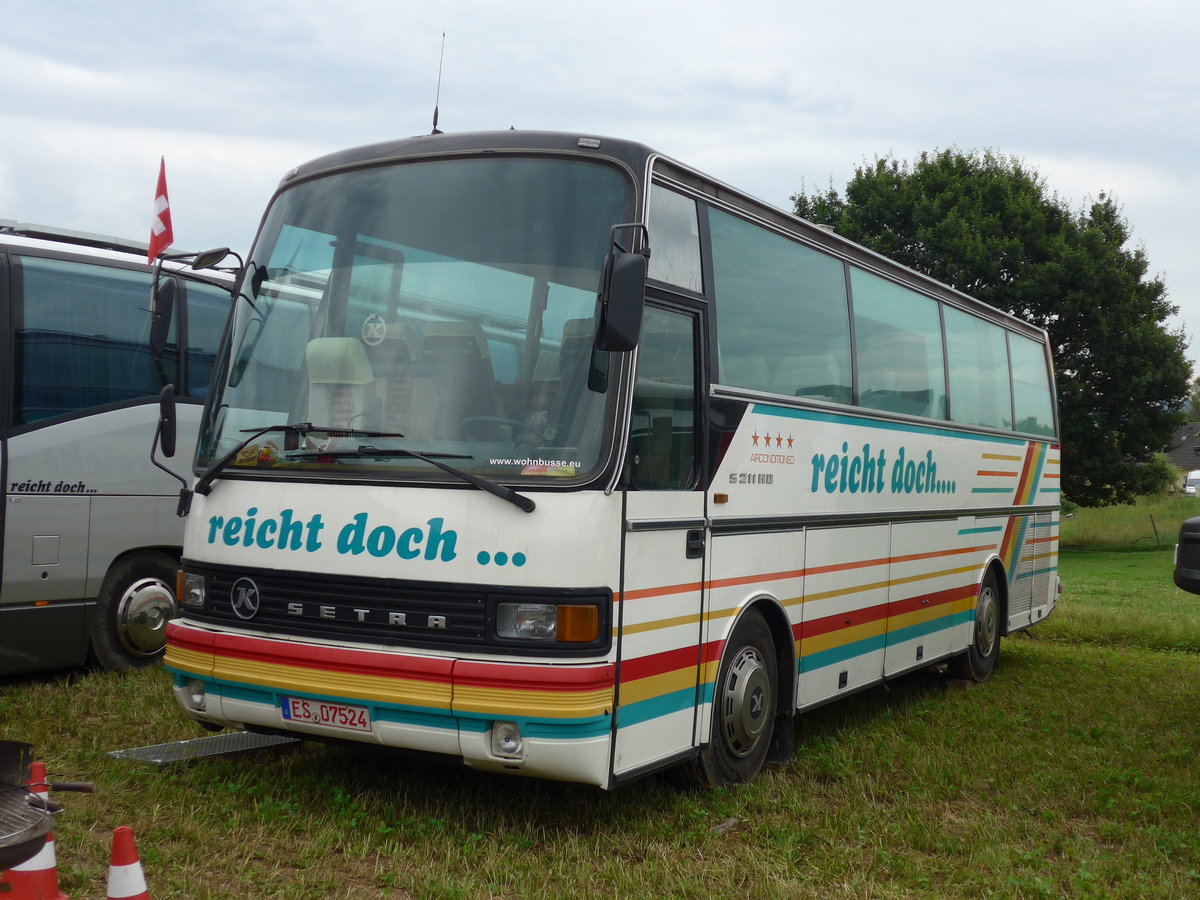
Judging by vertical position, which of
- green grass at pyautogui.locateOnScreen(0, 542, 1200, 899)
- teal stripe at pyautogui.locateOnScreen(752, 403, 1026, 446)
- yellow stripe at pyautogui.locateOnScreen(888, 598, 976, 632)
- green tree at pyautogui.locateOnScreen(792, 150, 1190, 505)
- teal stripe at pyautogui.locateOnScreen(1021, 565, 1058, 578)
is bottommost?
green grass at pyautogui.locateOnScreen(0, 542, 1200, 899)

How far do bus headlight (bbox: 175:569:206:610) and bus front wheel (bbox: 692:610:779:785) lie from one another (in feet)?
8.45

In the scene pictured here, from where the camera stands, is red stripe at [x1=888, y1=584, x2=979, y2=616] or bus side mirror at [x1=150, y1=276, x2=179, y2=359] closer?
bus side mirror at [x1=150, y1=276, x2=179, y2=359]

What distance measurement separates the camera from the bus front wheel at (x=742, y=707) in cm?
641

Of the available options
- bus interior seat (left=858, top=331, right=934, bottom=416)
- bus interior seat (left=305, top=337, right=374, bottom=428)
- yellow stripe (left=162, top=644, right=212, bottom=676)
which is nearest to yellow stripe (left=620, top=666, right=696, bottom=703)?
bus interior seat (left=305, top=337, right=374, bottom=428)

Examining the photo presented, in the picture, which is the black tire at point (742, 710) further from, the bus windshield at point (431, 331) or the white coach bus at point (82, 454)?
the white coach bus at point (82, 454)

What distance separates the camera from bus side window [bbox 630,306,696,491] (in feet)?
18.7

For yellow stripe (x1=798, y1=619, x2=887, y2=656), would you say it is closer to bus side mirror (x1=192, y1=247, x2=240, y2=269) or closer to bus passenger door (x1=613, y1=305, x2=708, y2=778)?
bus passenger door (x1=613, y1=305, x2=708, y2=778)

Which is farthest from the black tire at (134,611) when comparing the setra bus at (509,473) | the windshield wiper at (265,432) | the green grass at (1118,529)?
the green grass at (1118,529)

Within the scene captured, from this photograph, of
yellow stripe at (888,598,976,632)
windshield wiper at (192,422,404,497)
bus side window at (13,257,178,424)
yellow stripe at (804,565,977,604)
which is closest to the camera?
windshield wiper at (192,422,404,497)

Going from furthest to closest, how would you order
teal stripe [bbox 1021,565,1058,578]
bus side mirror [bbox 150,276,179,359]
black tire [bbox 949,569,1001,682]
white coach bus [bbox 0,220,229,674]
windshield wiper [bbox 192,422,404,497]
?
1. teal stripe [bbox 1021,565,1058,578]
2. black tire [bbox 949,569,1001,682]
3. white coach bus [bbox 0,220,229,674]
4. bus side mirror [bbox 150,276,179,359]
5. windshield wiper [bbox 192,422,404,497]

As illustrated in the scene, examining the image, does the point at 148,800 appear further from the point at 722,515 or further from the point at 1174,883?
the point at 1174,883

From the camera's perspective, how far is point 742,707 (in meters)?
6.61

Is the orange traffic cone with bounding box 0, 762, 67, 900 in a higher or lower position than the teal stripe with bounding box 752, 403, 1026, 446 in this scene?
lower

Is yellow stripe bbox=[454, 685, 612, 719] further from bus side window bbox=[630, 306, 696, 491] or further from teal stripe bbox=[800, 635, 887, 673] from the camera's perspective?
teal stripe bbox=[800, 635, 887, 673]
